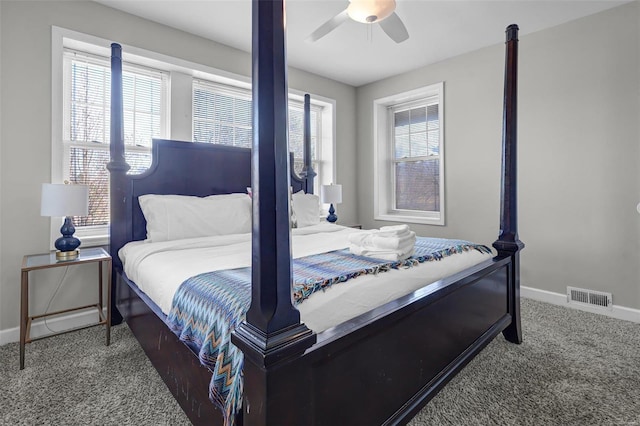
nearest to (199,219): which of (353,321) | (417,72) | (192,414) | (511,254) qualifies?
(192,414)

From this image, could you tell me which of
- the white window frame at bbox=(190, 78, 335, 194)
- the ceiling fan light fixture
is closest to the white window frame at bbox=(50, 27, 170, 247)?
the ceiling fan light fixture

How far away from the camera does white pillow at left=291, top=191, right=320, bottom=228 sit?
3254 millimetres

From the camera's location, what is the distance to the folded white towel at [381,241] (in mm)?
1719

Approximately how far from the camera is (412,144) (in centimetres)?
446

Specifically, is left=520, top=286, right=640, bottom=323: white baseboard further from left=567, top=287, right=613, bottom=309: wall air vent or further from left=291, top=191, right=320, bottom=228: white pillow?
left=291, top=191, right=320, bottom=228: white pillow

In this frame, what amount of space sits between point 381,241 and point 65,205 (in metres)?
2.04

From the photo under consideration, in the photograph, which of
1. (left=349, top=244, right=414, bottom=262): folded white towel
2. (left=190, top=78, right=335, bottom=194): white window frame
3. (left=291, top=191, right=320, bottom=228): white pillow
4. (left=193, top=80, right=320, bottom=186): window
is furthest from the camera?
(left=190, top=78, right=335, bottom=194): white window frame

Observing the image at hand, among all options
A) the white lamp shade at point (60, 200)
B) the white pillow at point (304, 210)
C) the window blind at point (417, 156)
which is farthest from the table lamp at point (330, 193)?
the white lamp shade at point (60, 200)

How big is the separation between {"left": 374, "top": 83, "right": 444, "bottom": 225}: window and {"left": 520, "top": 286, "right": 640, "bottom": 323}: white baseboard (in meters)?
1.18

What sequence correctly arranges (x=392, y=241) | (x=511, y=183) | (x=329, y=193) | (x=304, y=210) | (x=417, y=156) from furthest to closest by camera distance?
1. (x=417, y=156)
2. (x=329, y=193)
3. (x=304, y=210)
4. (x=511, y=183)
5. (x=392, y=241)

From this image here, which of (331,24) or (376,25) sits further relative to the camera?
(376,25)

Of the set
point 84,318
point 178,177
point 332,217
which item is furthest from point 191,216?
point 332,217

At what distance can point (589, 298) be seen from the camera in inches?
114

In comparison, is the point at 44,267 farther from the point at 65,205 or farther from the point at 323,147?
the point at 323,147
